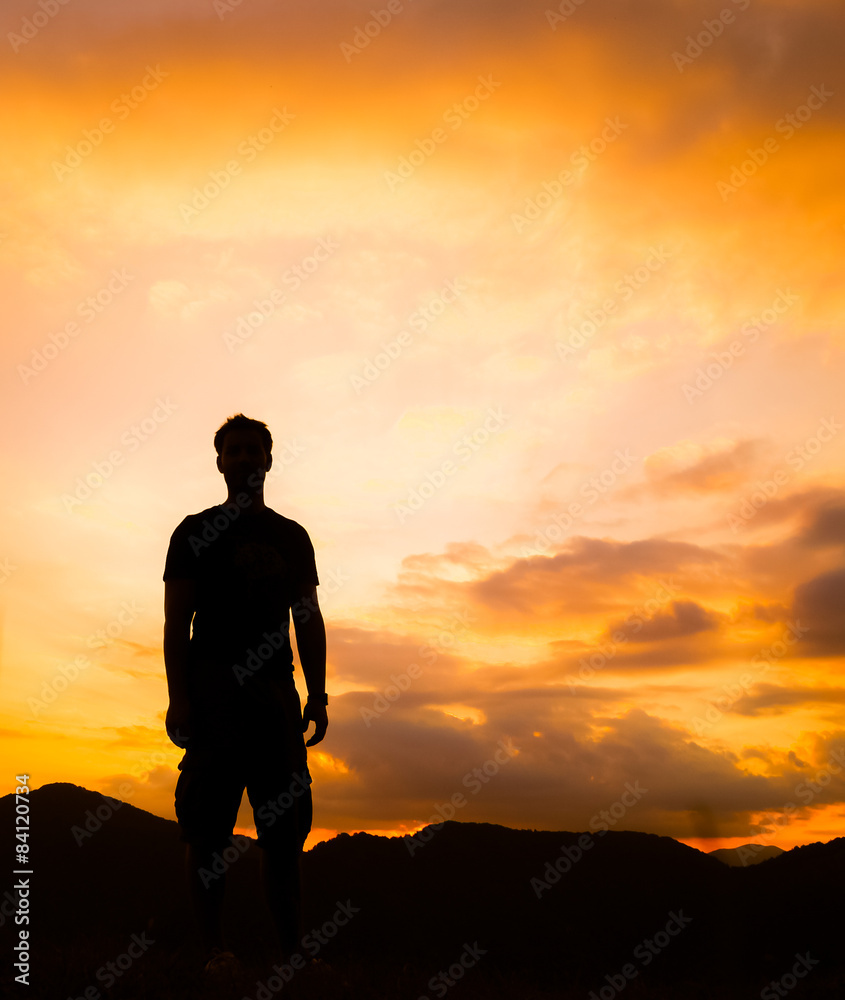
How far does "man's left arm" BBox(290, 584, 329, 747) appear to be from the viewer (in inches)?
215

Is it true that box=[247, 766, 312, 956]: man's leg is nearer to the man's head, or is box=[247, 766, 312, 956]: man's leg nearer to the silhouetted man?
the silhouetted man

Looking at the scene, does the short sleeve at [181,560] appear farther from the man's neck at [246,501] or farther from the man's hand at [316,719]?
the man's hand at [316,719]

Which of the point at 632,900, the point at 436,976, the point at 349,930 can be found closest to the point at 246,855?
the point at 349,930

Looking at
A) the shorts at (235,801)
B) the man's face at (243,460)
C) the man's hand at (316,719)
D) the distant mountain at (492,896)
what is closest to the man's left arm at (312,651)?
the man's hand at (316,719)

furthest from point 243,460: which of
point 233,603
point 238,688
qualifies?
point 238,688

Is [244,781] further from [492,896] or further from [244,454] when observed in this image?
[492,896]

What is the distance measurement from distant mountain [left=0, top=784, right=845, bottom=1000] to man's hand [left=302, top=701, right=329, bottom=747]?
269 inches

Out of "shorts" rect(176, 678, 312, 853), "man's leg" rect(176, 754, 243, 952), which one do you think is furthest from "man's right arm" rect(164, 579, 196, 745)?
"man's leg" rect(176, 754, 243, 952)

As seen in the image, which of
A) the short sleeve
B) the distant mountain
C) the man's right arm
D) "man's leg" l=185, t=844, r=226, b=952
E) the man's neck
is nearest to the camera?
"man's leg" l=185, t=844, r=226, b=952

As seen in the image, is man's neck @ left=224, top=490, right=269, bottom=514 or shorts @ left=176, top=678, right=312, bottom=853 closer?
shorts @ left=176, top=678, right=312, bottom=853

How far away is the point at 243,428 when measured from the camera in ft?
18.0

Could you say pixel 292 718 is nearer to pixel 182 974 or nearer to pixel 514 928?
pixel 182 974

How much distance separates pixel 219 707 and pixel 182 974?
150cm

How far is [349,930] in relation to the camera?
13.0 metres
